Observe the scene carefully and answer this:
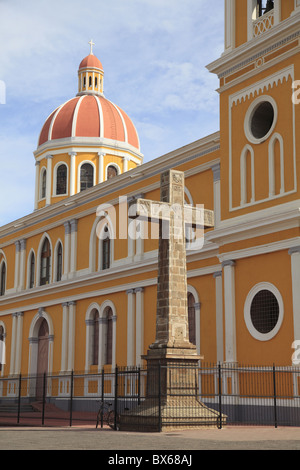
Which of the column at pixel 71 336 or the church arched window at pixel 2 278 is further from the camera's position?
the church arched window at pixel 2 278

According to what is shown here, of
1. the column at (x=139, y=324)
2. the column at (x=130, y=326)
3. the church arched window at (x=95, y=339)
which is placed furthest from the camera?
the church arched window at (x=95, y=339)

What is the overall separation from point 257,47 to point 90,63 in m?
21.4

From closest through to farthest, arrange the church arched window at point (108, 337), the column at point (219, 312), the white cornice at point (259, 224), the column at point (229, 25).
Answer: the white cornice at point (259, 224), the column at point (229, 25), the column at point (219, 312), the church arched window at point (108, 337)

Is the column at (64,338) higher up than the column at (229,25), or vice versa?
the column at (229,25)

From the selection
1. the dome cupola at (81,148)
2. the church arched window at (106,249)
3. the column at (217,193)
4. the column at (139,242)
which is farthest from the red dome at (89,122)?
the column at (217,193)

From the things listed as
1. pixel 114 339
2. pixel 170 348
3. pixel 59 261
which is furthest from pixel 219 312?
pixel 59 261

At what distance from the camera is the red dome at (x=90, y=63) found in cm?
3906

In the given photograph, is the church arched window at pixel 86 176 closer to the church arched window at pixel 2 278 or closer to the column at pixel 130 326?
the church arched window at pixel 2 278

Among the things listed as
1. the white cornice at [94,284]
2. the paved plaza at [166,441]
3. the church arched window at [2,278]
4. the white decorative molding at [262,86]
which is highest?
the white decorative molding at [262,86]

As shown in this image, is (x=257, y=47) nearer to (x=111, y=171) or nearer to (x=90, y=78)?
(x=111, y=171)

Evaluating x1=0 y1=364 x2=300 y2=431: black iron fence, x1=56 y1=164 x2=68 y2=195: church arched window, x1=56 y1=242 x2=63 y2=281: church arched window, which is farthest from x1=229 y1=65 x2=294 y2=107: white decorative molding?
x1=56 y1=164 x2=68 y2=195: church arched window

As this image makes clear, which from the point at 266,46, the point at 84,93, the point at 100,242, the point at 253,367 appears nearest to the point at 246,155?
the point at 266,46

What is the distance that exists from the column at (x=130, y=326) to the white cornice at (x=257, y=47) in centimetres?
953

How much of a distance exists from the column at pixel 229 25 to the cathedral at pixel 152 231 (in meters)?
0.04
